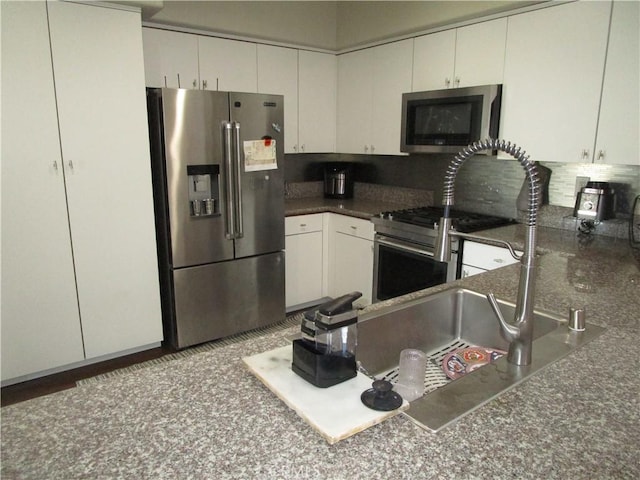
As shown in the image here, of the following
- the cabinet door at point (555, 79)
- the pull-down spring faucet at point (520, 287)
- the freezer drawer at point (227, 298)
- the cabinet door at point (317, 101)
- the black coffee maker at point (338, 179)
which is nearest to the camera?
the pull-down spring faucet at point (520, 287)

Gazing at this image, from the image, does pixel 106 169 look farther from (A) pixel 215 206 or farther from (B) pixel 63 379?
(B) pixel 63 379

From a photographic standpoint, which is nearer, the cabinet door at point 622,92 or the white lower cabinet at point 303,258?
the cabinet door at point 622,92

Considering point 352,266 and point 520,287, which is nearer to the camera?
point 520,287

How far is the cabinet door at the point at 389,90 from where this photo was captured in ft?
10.9

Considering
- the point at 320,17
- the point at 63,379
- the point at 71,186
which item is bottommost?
the point at 63,379

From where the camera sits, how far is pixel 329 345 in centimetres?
95

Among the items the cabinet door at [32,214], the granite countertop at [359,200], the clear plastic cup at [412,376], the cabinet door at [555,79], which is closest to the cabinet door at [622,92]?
the cabinet door at [555,79]

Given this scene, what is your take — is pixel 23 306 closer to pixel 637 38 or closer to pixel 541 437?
pixel 541 437

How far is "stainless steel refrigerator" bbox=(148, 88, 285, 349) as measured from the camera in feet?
9.12

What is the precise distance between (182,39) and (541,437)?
321 cm

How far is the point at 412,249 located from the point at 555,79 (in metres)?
1.27

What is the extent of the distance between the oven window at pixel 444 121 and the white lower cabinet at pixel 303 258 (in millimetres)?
1015

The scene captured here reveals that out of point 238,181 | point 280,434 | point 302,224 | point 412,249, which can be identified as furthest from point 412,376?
point 302,224

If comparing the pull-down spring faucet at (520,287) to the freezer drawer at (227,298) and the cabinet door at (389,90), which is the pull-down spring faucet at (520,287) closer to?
the freezer drawer at (227,298)
